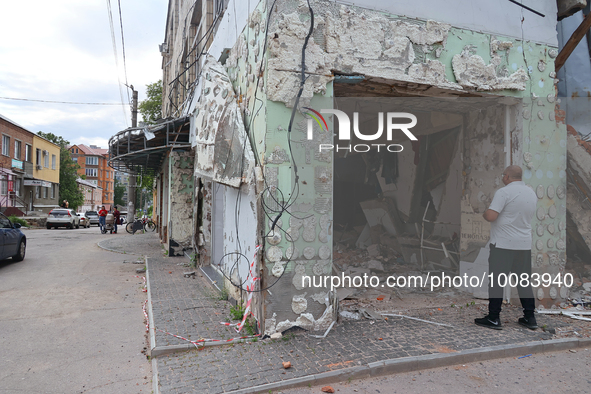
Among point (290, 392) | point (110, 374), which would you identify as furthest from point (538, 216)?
point (110, 374)

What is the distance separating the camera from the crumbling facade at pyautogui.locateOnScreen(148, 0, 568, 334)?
4246mm

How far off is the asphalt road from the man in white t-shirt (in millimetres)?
3890

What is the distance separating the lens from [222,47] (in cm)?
661

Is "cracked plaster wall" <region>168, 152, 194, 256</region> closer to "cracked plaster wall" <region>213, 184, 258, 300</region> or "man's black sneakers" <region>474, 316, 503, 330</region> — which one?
"cracked plaster wall" <region>213, 184, 258, 300</region>

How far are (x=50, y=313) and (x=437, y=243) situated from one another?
280 inches

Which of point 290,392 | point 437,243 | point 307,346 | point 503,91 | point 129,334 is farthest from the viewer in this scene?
point 437,243

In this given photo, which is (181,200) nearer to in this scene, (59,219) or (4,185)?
(59,219)

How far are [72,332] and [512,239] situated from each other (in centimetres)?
558

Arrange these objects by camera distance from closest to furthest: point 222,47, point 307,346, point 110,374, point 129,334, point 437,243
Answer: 1. point 110,374
2. point 307,346
3. point 129,334
4. point 222,47
5. point 437,243

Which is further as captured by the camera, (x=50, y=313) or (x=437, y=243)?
(x=437, y=243)

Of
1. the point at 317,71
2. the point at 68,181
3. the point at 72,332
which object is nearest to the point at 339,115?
the point at 317,71

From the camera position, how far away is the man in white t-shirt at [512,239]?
451cm

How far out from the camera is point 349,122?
5758 mm

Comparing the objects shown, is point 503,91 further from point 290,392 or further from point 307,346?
point 290,392
